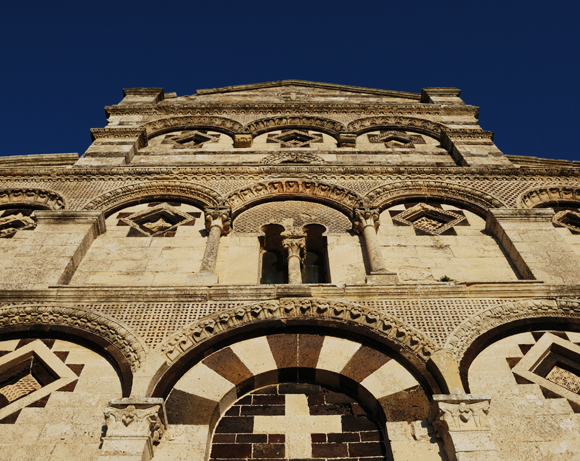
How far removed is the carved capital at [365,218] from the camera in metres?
8.00

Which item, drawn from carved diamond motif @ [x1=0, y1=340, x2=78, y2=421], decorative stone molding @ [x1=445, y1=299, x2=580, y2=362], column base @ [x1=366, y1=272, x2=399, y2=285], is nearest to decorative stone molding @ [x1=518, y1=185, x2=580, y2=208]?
decorative stone molding @ [x1=445, y1=299, x2=580, y2=362]

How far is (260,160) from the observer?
1083 cm

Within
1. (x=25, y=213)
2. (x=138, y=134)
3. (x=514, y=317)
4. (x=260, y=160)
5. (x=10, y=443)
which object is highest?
(x=138, y=134)

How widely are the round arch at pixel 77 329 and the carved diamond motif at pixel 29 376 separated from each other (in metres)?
0.21

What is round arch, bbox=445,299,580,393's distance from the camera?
5766mm

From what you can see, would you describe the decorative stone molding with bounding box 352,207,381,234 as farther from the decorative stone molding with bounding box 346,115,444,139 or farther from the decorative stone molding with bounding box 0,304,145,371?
the decorative stone molding with bounding box 346,115,444,139

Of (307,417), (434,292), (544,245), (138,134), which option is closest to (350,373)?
(307,417)

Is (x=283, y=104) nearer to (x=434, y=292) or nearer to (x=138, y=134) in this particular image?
(x=138, y=134)

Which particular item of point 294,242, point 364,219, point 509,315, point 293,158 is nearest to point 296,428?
point 509,315

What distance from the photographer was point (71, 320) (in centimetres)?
612

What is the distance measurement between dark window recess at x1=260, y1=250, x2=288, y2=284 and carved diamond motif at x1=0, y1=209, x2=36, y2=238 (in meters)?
3.54

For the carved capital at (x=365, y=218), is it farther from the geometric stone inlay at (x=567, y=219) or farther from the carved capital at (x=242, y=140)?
the carved capital at (x=242, y=140)

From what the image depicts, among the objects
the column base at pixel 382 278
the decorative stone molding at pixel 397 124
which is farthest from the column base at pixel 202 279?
the decorative stone molding at pixel 397 124

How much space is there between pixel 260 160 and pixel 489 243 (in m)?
4.68
